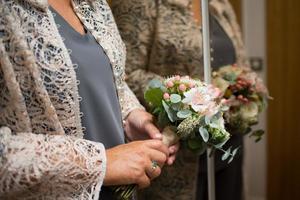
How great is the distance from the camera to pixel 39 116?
0.67 m

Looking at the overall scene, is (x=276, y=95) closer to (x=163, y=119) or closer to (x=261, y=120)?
(x=261, y=120)

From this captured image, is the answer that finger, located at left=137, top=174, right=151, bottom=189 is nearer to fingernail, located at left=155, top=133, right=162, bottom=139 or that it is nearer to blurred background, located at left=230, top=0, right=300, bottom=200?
fingernail, located at left=155, top=133, right=162, bottom=139

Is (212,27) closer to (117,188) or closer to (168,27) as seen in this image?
(168,27)

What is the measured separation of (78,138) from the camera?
27.5 inches

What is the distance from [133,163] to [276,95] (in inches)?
34.0

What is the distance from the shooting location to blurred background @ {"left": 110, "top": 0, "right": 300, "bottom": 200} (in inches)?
55.4

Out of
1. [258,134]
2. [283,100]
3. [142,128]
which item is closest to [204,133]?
[142,128]

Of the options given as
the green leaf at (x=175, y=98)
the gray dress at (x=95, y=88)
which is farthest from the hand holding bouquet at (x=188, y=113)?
the gray dress at (x=95, y=88)

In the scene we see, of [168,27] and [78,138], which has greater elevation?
[168,27]

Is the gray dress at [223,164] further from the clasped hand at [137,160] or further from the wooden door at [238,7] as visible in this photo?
the clasped hand at [137,160]

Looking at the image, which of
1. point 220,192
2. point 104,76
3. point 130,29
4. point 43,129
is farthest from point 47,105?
point 220,192

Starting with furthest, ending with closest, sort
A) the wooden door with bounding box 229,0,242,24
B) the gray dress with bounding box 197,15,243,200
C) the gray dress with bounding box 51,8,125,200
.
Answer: the wooden door with bounding box 229,0,242,24, the gray dress with bounding box 197,15,243,200, the gray dress with bounding box 51,8,125,200

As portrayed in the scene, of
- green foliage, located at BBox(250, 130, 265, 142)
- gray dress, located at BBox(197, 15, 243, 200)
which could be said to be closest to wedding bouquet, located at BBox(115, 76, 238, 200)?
gray dress, located at BBox(197, 15, 243, 200)

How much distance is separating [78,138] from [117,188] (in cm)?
13
